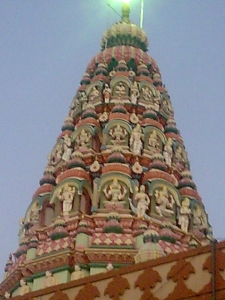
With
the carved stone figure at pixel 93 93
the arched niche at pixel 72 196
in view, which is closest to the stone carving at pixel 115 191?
the arched niche at pixel 72 196

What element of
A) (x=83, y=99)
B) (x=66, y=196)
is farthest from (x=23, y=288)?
(x=83, y=99)

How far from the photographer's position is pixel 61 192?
20328mm

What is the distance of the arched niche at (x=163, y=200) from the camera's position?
19922 millimetres

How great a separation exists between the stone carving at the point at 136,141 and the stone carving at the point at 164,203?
5.55 ft

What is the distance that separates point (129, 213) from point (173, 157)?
3.94m

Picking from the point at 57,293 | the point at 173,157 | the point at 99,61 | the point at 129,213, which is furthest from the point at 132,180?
the point at 57,293

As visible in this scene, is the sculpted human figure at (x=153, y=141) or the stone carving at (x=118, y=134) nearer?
the stone carving at (x=118, y=134)

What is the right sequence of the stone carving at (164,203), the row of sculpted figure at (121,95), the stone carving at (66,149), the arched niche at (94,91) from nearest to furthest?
the stone carving at (164,203), the stone carving at (66,149), the row of sculpted figure at (121,95), the arched niche at (94,91)

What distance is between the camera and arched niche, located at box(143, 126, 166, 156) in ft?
72.3

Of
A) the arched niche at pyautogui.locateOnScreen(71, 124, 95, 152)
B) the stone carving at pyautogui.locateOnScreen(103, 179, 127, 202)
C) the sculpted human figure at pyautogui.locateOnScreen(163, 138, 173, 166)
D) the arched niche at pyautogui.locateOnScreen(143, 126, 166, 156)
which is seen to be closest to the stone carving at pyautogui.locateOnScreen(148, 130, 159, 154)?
the arched niche at pyautogui.locateOnScreen(143, 126, 166, 156)

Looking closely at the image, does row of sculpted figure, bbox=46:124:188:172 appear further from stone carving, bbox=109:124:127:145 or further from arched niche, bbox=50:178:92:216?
arched niche, bbox=50:178:92:216

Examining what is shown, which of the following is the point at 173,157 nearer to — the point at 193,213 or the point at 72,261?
the point at 193,213

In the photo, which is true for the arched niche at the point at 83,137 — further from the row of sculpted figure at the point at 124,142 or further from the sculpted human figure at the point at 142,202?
the sculpted human figure at the point at 142,202

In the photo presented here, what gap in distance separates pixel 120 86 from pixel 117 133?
276cm
